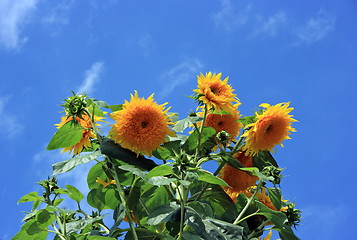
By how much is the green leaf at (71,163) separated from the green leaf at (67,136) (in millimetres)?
83

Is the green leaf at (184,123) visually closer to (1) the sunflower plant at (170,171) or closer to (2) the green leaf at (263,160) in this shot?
(1) the sunflower plant at (170,171)

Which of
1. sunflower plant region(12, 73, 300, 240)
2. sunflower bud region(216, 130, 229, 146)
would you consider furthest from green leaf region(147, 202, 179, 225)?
sunflower bud region(216, 130, 229, 146)

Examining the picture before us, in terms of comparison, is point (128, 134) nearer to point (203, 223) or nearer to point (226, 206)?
point (203, 223)

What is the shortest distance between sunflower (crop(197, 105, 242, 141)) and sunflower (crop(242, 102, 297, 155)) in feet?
0.31

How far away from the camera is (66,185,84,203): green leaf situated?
2141mm

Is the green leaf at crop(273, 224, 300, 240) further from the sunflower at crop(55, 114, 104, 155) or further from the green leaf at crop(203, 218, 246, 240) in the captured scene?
Result: the sunflower at crop(55, 114, 104, 155)

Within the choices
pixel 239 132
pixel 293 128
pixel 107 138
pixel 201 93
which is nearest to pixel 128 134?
pixel 107 138

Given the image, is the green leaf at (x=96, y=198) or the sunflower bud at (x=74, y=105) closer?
the sunflower bud at (x=74, y=105)

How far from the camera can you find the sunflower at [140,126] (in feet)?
6.00

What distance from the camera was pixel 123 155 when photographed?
185 cm

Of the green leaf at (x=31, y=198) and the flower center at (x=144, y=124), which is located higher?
the flower center at (x=144, y=124)

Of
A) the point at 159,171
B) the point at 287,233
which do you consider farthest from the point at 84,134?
the point at 287,233

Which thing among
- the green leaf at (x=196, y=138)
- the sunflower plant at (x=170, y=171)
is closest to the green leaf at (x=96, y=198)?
the sunflower plant at (x=170, y=171)

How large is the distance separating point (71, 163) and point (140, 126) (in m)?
0.31
